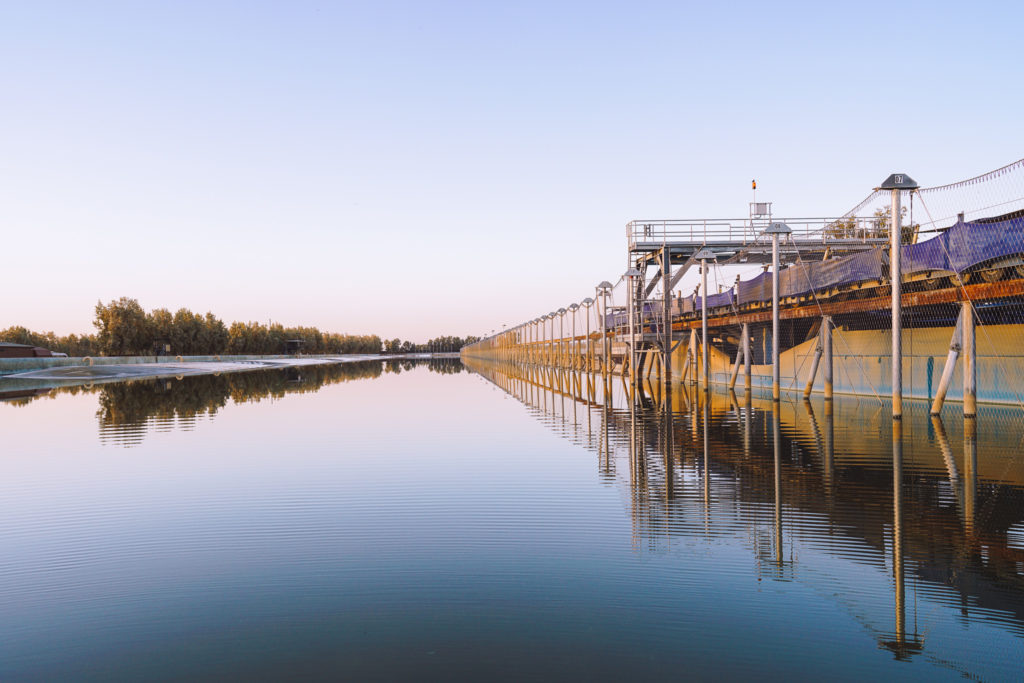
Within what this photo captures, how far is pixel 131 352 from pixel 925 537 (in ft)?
297

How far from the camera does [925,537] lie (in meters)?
6.33

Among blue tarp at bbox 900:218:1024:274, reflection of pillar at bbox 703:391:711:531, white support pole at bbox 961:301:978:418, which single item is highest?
blue tarp at bbox 900:218:1024:274

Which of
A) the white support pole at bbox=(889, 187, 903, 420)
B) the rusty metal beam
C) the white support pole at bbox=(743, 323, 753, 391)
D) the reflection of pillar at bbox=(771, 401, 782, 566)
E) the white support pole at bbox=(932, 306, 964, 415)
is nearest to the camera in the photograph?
the reflection of pillar at bbox=(771, 401, 782, 566)

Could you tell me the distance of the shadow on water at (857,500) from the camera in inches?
200

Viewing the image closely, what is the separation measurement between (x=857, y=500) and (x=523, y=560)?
13.2 ft

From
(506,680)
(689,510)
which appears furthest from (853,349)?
(506,680)

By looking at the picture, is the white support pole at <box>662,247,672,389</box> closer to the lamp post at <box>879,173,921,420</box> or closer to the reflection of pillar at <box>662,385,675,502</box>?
the reflection of pillar at <box>662,385,675,502</box>

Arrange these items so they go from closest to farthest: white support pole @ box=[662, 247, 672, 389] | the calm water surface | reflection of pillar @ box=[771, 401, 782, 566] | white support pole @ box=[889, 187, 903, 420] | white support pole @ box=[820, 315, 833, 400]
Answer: the calm water surface < reflection of pillar @ box=[771, 401, 782, 566] < white support pole @ box=[889, 187, 903, 420] < white support pole @ box=[820, 315, 833, 400] < white support pole @ box=[662, 247, 672, 389]

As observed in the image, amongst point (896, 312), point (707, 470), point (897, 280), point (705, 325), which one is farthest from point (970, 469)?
point (705, 325)

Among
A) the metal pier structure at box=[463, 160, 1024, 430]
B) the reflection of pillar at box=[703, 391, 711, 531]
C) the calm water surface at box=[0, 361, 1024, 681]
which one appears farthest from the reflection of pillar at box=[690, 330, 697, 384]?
the calm water surface at box=[0, 361, 1024, 681]

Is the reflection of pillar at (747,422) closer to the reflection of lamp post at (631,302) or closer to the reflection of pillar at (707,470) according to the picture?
the reflection of pillar at (707,470)

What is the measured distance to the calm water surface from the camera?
13.8 ft

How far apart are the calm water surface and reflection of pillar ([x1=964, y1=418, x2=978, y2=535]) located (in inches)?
2.4

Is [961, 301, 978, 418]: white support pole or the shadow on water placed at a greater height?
[961, 301, 978, 418]: white support pole
